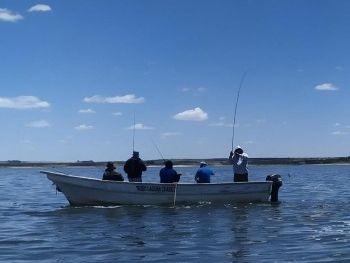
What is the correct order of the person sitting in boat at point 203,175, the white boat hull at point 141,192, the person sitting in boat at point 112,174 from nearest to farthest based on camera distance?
1. the white boat hull at point 141,192
2. the person sitting in boat at point 112,174
3. the person sitting in boat at point 203,175

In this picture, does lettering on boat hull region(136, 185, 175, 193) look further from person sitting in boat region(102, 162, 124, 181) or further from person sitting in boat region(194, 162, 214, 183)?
person sitting in boat region(194, 162, 214, 183)

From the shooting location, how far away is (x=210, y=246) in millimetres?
12336

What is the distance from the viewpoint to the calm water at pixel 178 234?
37.4ft

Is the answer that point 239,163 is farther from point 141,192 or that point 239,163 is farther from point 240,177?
point 141,192

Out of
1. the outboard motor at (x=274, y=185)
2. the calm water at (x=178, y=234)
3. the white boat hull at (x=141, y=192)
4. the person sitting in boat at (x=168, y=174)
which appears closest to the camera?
the calm water at (x=178, y=234)

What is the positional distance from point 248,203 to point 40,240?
10231 millimetres

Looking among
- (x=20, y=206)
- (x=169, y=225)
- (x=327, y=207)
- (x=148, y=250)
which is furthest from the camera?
(x=20, y=206)

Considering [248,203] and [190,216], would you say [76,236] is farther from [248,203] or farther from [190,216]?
[248,203]

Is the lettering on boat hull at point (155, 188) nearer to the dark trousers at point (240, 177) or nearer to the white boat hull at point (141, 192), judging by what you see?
the white boat hull at point (141, 192)

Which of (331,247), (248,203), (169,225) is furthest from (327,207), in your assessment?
(331,247)

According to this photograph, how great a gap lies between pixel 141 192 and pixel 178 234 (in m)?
6.92

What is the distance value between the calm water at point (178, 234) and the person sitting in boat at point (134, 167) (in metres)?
1.36

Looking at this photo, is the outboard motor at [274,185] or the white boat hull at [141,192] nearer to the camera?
the white boat hull at [141,192]

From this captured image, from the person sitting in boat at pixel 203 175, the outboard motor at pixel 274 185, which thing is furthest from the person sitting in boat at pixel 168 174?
the outboard motor at pixel 274 185
